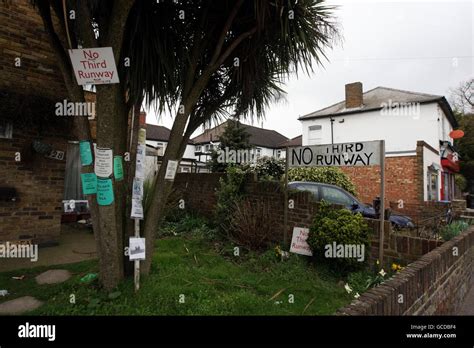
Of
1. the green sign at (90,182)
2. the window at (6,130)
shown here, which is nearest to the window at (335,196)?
the green sign at (90,182)

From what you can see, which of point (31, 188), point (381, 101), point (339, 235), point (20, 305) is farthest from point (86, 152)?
point (381, 101)

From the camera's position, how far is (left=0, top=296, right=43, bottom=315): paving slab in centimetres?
275

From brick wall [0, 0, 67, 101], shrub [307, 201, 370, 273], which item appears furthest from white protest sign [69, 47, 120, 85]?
shrub [307, 201, 370, 273]

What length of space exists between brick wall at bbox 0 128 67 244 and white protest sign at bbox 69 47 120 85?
3099 mm

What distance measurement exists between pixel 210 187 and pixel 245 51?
14.6ft

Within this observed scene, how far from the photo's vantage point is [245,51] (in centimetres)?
406

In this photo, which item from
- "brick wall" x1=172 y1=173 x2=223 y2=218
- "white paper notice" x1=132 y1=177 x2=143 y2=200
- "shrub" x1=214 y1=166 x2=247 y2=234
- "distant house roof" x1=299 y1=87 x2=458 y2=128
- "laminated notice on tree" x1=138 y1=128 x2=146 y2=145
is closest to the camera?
"white paper notice" x1=132 y1=177 x2=143 y2=200

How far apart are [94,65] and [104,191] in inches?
50.1

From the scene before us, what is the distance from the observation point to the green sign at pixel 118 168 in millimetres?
3101

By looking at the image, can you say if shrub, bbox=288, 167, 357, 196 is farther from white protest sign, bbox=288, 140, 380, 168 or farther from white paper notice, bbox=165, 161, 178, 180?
white paper notice, bbox=165, 161, 178, 180

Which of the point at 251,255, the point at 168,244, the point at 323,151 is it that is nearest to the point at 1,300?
the point at 168,244
